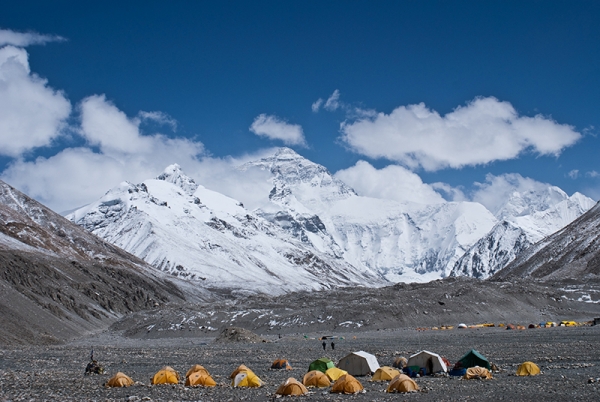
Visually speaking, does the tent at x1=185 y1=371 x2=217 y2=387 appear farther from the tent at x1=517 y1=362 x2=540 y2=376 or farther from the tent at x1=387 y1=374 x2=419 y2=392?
the tent at x1=517 y1=362 x2=540 y2=376

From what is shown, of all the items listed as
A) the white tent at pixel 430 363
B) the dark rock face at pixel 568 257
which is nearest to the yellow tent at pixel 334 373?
the white tent at pixel 430 363

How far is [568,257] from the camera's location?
6284 inches

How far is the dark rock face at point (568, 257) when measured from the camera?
14350 centimetres

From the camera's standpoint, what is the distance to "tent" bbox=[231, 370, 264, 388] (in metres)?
35.2

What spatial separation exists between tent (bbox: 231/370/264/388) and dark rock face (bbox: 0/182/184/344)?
49.3 meters

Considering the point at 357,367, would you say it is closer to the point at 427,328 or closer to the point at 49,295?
the point at 427,328

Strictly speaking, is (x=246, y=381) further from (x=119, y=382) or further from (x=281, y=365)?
(x=281, y=365)

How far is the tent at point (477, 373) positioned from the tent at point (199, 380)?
15425 mm

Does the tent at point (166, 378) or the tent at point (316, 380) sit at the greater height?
the tent at point (316, 380)

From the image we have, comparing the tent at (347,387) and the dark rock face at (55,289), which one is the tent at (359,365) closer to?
the tent at (347,387)

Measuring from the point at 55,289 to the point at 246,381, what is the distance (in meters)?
88.4

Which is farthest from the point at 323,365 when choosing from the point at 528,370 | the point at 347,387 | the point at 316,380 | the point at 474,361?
the point at 528,370

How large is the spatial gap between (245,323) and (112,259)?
103m

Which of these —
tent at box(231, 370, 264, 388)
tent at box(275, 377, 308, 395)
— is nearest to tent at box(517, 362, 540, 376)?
tent at box(275, 377, 308, 395)
